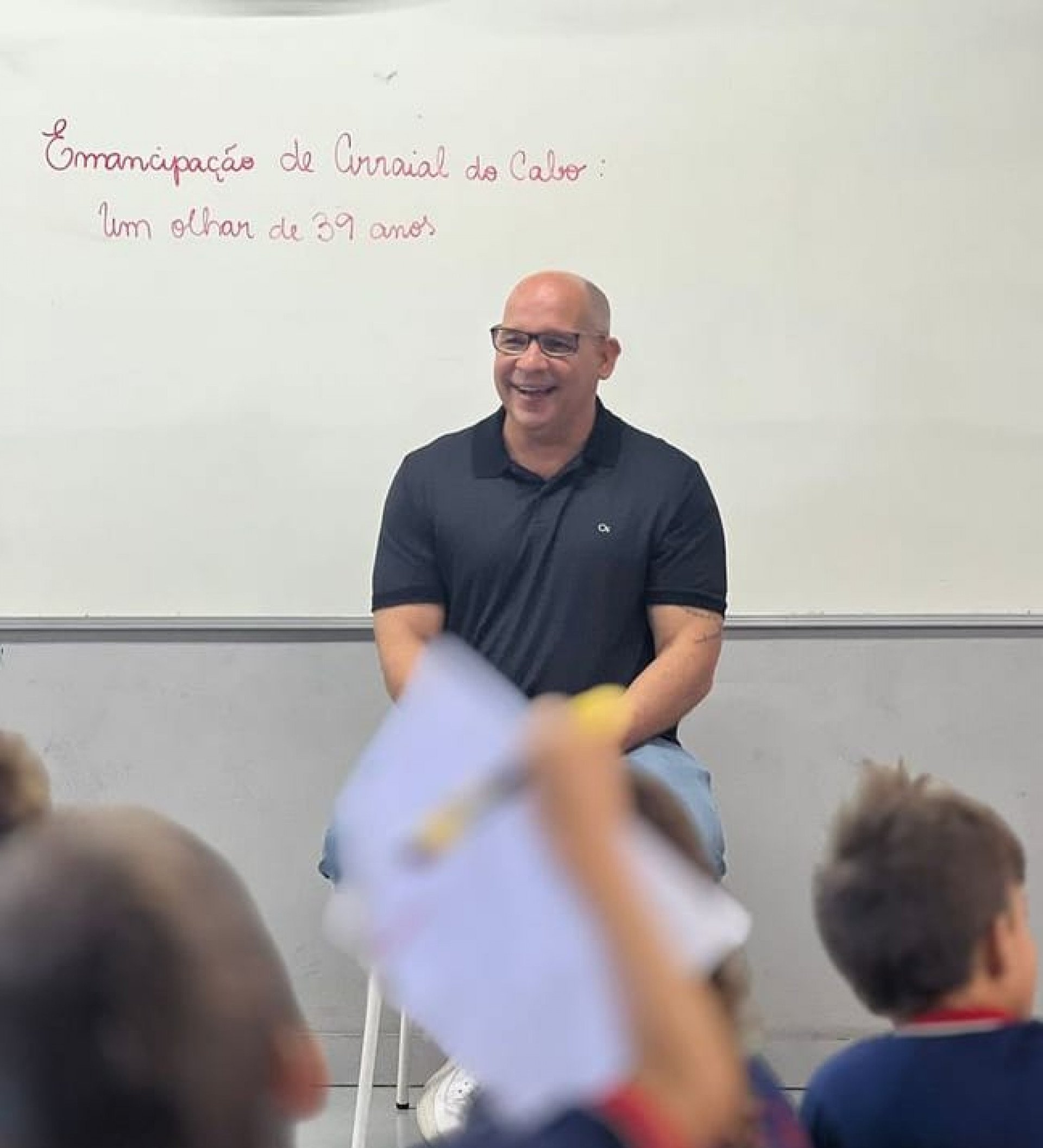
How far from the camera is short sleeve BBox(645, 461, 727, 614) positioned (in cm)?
231

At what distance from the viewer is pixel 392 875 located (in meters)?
0.57

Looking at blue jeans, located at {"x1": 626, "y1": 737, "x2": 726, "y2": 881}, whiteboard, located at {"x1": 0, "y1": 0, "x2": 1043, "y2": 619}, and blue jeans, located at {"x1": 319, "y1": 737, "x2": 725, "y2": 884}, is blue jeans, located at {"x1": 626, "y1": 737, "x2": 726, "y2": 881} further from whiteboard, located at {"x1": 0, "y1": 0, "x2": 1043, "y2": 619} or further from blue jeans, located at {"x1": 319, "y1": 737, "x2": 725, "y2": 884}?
whiteboard, located at {"x1": 0, "y1": 0, "x2": 1043, "y2": 619}

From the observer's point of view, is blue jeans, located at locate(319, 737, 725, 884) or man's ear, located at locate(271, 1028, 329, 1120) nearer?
man's ear, located at locate(271, 1028, 329, 1120)

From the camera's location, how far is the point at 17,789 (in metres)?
1.37

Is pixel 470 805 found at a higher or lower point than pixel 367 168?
lower

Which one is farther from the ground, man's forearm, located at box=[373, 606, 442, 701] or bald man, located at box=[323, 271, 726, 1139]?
bald man, located at box=[323, 271, 726, 1139]

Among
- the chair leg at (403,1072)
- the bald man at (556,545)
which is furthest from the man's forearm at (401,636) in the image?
the chair leg at (403,1072)

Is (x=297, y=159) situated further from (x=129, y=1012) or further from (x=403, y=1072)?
(x=129, y=1012)

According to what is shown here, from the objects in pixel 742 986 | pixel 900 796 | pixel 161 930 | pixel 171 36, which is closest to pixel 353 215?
pixel 171 36

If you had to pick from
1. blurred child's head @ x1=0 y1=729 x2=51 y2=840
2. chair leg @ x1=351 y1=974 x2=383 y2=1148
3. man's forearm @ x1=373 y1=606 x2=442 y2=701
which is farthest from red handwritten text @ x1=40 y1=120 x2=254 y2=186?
blurred child's head @ x1=0 y1=729 x2=51 y2=840

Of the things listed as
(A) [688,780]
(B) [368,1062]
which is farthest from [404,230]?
(B) [368,1062]

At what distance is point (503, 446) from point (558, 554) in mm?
203

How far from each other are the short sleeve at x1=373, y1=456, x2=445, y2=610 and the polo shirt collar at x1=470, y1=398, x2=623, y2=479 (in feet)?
0.31

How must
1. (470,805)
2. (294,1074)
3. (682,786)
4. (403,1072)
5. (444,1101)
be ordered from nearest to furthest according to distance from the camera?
(470,805) < (294,1074) < (682,786) < (444,1101) < (403,1072)
